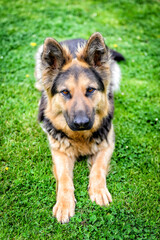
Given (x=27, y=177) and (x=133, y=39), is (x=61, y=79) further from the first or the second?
(x=133, y=39)

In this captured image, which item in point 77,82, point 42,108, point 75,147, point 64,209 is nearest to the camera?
point 64,209

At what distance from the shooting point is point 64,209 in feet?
9.29

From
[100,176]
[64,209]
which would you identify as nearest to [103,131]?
[100,176]

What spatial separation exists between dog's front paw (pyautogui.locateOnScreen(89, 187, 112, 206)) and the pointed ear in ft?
6.47

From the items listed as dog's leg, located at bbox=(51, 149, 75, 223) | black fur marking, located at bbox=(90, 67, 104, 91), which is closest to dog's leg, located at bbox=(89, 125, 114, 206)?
dog's leg, located at bbox=(51, 149, 75, 223)

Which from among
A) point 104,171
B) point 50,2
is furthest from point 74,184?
point 50,2

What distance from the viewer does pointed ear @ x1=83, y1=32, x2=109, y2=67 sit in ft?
10.1

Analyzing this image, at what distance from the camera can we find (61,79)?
326cm

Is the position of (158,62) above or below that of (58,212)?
above

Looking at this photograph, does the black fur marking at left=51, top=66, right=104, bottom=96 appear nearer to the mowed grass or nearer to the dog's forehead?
the dog's forehead

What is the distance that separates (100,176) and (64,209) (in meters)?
0.75

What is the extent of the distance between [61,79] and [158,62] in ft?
14.3

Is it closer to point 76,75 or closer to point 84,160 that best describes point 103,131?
point 84,160

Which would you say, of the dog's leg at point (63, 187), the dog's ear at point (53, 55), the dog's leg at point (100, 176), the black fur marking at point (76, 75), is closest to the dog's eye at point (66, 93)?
the black fur marking at point (76, 75)
